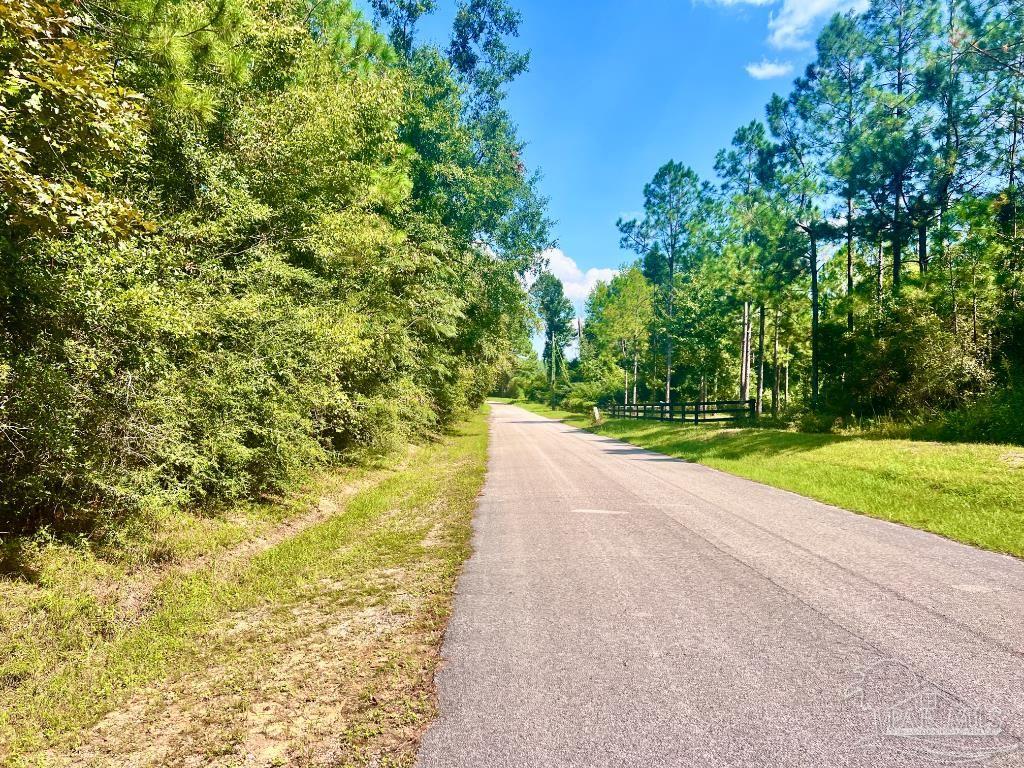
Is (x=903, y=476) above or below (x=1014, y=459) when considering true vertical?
below

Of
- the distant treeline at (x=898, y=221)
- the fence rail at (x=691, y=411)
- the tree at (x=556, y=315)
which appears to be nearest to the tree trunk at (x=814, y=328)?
the distant treeline at (x=898, y=221)

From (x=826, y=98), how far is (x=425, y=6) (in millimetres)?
17110

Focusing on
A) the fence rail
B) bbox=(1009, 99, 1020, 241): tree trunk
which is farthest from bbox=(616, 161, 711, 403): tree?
bbox=(1009, 99, 1020, 241): tree trunk

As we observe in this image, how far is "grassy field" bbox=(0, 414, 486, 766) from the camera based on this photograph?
255 centimetres

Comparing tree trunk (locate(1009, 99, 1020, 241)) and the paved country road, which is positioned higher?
tree trunk (locate(1009, 99, 1020, 241))

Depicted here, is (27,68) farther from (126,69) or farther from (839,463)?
(839,463)

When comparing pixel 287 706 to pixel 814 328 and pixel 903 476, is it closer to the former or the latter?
pixel 903 476

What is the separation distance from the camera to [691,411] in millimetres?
25531

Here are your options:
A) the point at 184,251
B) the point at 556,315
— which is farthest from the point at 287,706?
the point at 556,315

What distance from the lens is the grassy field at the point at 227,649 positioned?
101 inches

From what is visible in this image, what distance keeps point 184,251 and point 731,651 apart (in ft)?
22.3

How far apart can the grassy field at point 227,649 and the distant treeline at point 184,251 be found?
861 millimetres

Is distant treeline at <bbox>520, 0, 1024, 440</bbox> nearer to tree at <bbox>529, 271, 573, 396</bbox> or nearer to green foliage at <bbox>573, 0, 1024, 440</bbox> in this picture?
green foliage at <bbox>573, 0, 1024, 440</bbox>

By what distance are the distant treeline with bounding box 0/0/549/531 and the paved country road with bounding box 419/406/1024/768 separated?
3802 millimetres
